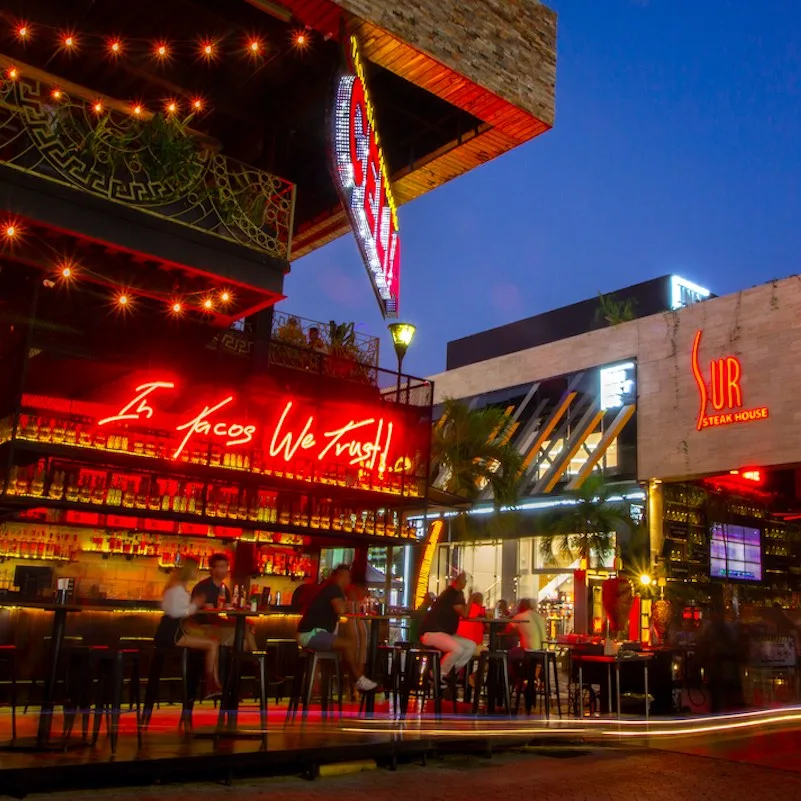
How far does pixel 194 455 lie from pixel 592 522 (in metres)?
12.1

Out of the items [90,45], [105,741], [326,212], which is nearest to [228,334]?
[326,212]

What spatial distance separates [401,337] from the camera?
1491cm

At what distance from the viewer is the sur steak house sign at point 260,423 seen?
Result: 12508mm

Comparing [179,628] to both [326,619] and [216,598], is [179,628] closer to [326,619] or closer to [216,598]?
[216,598]

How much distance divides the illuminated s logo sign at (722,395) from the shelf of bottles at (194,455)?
865cm

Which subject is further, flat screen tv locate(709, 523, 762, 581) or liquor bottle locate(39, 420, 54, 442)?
flat screen tv locate(709, 523, 762, 581)

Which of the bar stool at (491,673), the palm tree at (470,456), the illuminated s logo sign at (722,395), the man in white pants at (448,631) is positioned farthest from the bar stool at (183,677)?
the illuminated s logo sign at (722,395)

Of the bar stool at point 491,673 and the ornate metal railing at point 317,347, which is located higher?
the ornate metal railing at point 317,347

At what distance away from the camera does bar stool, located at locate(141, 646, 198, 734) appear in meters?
8.73

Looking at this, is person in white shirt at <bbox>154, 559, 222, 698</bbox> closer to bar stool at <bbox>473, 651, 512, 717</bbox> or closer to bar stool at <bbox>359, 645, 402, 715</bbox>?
bar stool at <bbox>359, 645, 402, 715</bbox>

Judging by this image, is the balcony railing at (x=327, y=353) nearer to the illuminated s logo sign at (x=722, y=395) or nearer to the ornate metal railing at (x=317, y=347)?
the ornate metal railing at (x=317, y=347)

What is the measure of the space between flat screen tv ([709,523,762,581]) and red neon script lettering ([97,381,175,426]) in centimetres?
1550

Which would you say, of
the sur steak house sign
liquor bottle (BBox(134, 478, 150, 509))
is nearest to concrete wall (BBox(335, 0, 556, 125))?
the sur steak house sign

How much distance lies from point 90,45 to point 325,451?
7.07 metres
